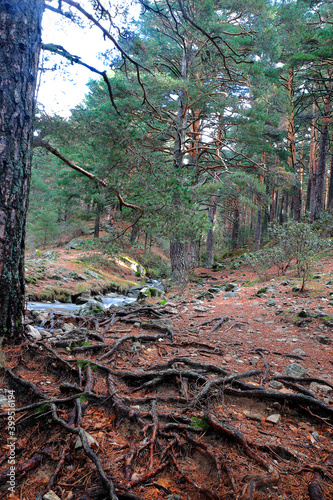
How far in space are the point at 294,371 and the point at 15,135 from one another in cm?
420

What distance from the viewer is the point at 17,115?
309 centimetres

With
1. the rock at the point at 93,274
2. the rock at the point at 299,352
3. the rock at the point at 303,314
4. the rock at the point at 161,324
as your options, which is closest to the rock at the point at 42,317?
the rock at the point at 161,324

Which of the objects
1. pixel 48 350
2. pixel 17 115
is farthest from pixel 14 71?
pixel 48 350

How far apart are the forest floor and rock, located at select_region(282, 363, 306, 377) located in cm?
1

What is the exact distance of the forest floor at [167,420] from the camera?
1692 millimetres

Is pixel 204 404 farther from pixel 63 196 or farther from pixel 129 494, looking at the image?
pixel 63 196

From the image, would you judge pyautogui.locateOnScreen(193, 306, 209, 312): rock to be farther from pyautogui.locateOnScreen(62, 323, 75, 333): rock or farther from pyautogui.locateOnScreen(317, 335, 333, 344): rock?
pyautogui.locateOnScreen(62, 323, 75, 333): rock

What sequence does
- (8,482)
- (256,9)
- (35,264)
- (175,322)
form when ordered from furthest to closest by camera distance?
1. (35,264)
2. (256,9)
3. (175,322)
4. (8,482)

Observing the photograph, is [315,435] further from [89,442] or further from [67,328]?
[67,328]

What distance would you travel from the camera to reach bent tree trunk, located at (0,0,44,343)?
302cm

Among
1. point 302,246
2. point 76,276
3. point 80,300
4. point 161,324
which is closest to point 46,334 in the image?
point 161,324

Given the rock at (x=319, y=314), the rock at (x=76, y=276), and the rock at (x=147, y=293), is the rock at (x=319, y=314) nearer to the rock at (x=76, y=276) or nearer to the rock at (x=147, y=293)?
the rock at (x=147, y=293)

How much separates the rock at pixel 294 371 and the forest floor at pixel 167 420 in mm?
14

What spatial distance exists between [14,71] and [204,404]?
4.04 metres
